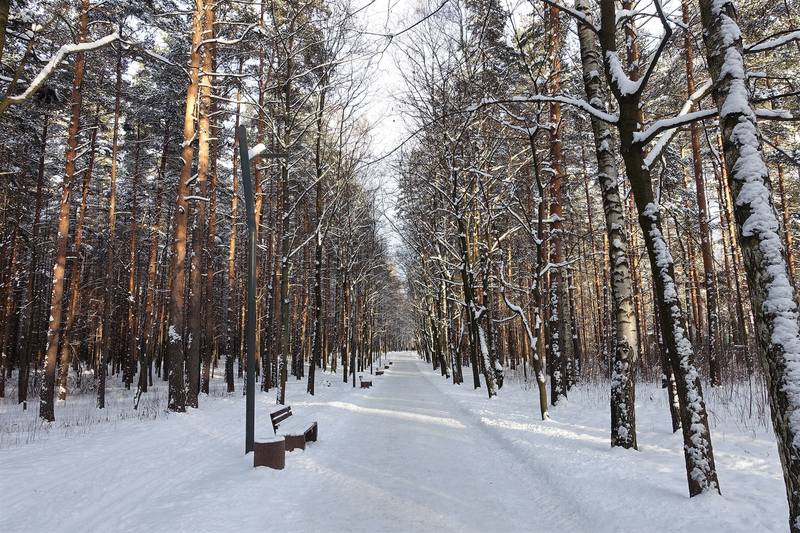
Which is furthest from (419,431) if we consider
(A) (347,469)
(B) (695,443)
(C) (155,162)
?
(C) (155,162)

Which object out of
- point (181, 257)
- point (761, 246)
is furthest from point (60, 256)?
point (761, 246)

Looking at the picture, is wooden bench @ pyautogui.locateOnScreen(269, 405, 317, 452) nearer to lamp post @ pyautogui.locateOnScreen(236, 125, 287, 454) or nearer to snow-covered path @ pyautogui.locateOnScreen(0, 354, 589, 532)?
snow-covered path @ pyautogui.locateOnScreen(0, 354, 589, 532)

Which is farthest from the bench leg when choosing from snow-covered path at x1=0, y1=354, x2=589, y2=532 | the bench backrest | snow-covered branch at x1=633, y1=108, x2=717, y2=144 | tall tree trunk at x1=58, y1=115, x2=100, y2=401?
tall tree trunk at x1=58, y1=115, x2=100, y2=401

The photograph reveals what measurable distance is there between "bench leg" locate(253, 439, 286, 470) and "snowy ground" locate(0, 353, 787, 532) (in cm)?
26

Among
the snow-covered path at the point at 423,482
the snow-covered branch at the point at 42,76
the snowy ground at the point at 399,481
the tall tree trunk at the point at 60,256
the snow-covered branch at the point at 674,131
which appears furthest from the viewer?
the tall tree trunk at the point at 60,256

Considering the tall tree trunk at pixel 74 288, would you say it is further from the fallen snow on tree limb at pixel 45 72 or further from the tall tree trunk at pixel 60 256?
the fallen snow on tree limb at pixel 45 72

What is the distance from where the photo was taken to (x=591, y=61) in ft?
23.6

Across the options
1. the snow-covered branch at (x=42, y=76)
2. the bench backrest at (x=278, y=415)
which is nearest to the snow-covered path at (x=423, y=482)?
the bench backrest at (x=278, y=415)

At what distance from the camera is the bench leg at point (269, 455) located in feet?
21.4

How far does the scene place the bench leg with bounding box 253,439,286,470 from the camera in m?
6.53

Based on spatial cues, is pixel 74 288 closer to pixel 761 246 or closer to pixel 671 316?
pixel 671 316

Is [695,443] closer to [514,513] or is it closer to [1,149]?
[514,513]

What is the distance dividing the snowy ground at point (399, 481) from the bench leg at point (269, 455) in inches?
10.4

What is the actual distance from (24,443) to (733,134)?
12.7m
